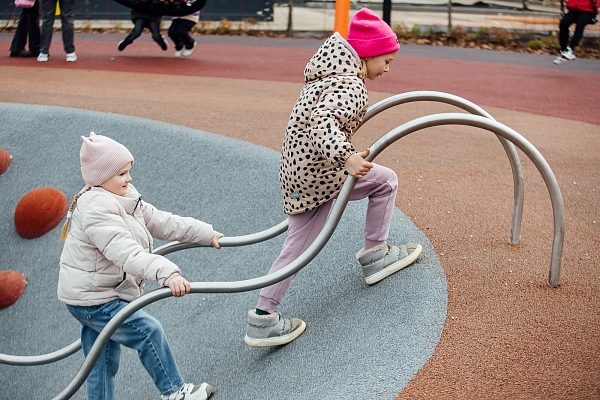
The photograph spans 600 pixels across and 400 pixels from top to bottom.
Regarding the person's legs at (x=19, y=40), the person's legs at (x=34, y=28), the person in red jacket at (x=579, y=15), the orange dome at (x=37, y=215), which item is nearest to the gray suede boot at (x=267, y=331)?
the orange dome at (x=37, y=215)

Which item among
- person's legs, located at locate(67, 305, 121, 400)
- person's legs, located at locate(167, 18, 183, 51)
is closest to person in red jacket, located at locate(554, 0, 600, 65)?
person's legs, located at locate(167, 18, 183, 51)

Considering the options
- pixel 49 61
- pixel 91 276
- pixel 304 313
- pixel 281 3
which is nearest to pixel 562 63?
pixel 281 3

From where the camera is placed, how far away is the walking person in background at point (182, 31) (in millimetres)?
9961

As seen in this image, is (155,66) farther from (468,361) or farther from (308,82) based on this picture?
(468,361)

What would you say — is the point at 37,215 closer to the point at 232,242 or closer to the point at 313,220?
the point at 232,242

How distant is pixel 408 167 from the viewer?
17.8 ft

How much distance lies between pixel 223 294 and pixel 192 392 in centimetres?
106

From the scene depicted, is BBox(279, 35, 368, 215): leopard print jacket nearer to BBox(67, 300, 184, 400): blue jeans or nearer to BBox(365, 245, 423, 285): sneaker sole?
BBox(365, 245, 423, 285): sneaker sole

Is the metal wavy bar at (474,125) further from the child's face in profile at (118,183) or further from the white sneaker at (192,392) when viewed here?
the white sneaker at (192,392)

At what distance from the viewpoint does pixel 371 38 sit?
10.1ft

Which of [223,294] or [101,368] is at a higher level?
[101,368]

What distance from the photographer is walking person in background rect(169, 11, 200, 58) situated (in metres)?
9.96

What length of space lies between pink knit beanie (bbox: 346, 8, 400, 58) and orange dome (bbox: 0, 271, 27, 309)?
3.27 metres

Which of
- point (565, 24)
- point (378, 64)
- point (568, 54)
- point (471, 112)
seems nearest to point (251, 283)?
point (378, 64)
